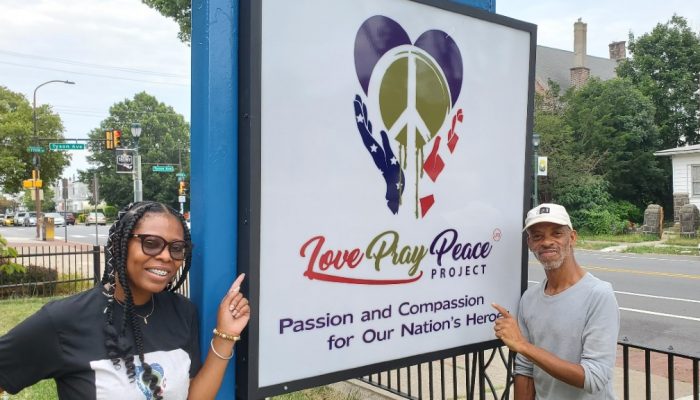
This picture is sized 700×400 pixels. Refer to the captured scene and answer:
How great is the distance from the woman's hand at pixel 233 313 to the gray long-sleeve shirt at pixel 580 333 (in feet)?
4.17

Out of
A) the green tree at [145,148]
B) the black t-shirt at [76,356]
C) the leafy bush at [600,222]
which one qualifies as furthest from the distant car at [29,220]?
the black t-shirt at [76,356]

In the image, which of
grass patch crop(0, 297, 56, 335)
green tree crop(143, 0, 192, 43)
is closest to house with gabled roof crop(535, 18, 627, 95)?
green tree crop(143, 0, 192, 43)

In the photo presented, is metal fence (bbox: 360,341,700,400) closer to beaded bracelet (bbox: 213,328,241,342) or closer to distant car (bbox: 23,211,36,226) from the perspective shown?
beaded bracelet (bbox: 213,328,241,342)

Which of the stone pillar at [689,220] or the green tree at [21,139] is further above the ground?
the green tree at [21,139]

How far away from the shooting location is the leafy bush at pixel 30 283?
10.4 m

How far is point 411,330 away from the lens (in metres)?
2.30

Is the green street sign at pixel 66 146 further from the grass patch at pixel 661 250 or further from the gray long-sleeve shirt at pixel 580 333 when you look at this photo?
the gray long-sleeve shirt at pixel 580 333

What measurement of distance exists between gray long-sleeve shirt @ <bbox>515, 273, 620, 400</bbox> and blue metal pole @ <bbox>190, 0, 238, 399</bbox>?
131 centimetres

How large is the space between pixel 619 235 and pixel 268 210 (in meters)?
26.9

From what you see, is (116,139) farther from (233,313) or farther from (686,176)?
(686,176)

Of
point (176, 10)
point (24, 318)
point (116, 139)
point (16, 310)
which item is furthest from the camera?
point (116, 139)

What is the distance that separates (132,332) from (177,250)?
0.27 m

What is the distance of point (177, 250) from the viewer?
5.66 ft

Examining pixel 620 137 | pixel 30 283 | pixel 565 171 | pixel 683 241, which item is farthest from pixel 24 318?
pixel 620 137
